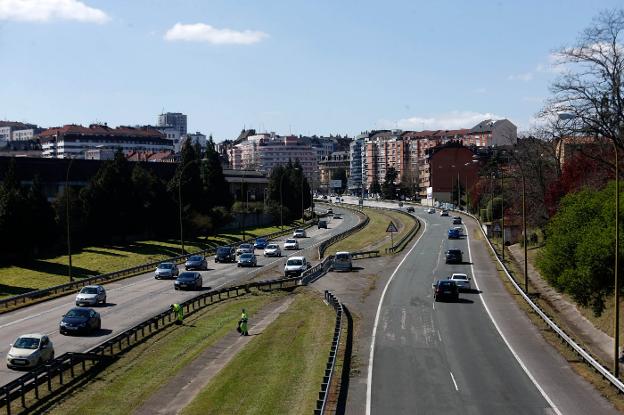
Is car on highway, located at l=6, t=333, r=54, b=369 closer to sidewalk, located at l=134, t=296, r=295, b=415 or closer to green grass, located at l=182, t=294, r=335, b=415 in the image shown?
sidewalk, located at l=134, t=296, r=295, b=415

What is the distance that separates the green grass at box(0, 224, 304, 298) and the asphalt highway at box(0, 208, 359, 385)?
459 cm

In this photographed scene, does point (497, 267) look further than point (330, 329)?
Yes

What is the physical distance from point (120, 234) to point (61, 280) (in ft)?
83.9

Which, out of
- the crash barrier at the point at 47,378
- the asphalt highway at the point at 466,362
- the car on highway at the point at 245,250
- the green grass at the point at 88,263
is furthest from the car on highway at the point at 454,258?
the crash barrier at the point at 47,378

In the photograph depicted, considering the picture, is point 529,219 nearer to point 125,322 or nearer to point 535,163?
point 535,163

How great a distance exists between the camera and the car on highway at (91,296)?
151ft

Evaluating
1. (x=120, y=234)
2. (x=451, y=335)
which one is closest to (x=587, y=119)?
(x=451, y=335)

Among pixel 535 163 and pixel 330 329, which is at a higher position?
pixel 535 163

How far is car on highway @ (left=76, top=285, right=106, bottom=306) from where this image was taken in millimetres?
46094

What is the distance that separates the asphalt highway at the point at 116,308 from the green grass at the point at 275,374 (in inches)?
287

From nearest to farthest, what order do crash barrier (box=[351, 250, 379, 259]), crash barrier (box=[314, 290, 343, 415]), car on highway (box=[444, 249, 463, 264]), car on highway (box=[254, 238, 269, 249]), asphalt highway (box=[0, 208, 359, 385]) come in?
crash barrier (box=[314, 290, 343, 415]), asphalt highway (box=[0, 208, 359, 385]), car on highway (box=[444, 249, 463, 264]), crash barrier (box=[351, 250, 379, 259]), car on highway (box=[254, 238, 269, 249])

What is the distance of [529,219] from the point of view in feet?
259

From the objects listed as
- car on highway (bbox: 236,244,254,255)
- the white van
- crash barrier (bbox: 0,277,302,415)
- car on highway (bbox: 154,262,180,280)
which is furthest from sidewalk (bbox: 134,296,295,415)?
car on highway (bbox: 236,244,254,255)

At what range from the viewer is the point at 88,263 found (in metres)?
67.9
